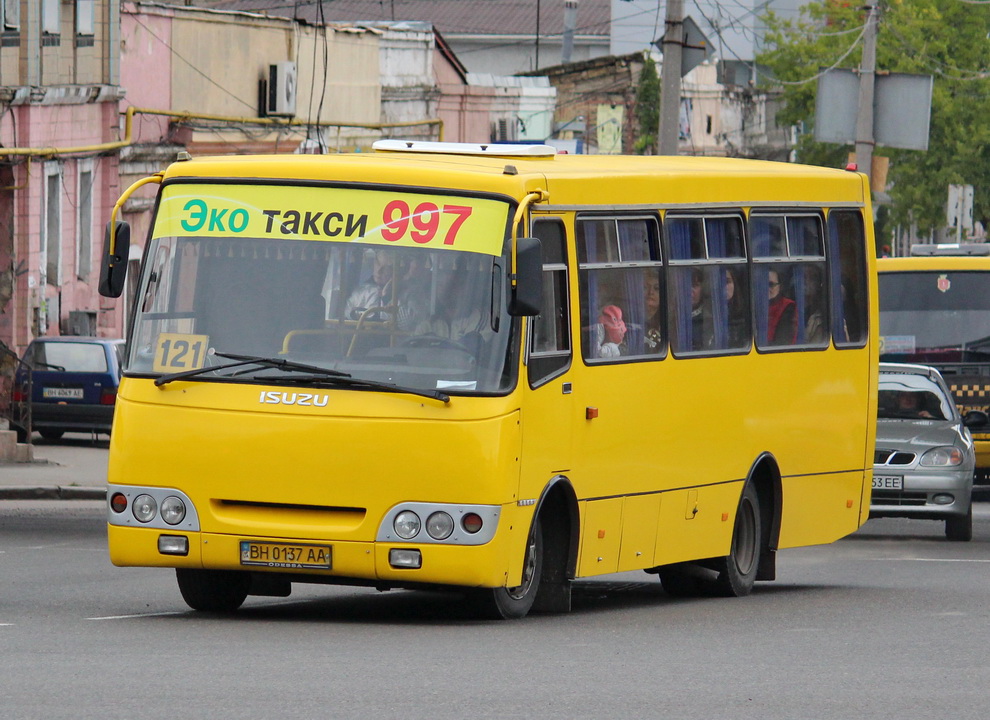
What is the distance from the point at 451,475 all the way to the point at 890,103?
25.2 m

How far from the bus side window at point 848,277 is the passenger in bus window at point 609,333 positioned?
11.1ft

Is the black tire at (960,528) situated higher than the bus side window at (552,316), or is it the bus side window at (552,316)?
the bus side window at (552,316)

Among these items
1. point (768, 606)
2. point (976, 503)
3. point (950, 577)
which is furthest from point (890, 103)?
point (768, 606)

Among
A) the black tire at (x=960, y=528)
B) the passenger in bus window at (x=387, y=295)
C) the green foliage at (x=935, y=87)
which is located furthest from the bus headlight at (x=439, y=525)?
the green foliage at (x=935, y=87)

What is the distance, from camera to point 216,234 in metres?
11.1

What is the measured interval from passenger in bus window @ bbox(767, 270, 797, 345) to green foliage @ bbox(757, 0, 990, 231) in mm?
44640

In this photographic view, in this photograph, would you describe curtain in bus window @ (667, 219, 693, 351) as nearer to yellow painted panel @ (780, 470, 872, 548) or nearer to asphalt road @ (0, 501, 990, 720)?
asphalt road @ (0, 501, 990, 720)

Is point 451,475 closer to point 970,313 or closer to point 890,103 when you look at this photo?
point 970,313

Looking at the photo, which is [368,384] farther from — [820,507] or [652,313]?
[820,507]

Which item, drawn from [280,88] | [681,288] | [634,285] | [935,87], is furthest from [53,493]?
[935,87]

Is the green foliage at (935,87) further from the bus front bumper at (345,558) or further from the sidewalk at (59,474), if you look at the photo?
the bus front bumper at (345,558)

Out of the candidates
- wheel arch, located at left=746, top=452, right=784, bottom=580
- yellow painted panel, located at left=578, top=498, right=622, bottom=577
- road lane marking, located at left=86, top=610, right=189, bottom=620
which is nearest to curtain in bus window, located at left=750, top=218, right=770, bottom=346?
wheel arch, located at left=746, top=452, right=784, bottom=580

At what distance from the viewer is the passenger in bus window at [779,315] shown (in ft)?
46.7

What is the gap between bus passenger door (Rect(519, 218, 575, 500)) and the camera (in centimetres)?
1089
